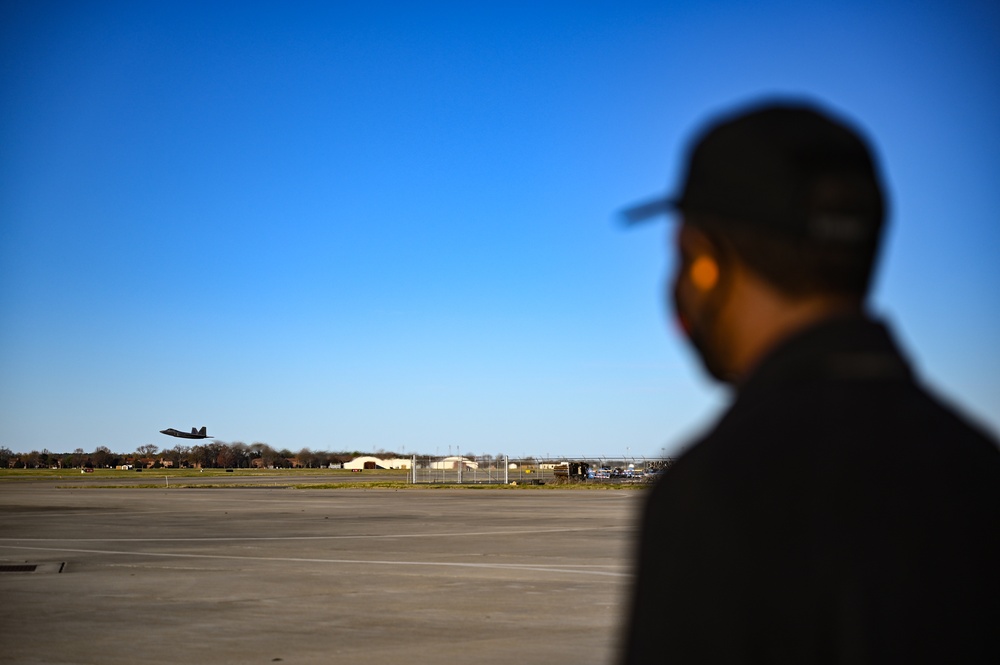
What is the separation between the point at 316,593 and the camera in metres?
11.0

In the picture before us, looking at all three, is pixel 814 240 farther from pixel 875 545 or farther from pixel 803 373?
pixel 875 545

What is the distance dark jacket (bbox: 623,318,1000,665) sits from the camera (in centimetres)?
112

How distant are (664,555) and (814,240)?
17.8 inches

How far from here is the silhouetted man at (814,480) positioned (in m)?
1.13

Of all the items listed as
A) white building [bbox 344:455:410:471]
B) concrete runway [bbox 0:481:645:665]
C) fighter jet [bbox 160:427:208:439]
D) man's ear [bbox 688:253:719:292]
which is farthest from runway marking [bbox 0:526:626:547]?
white building [bbox 344:455:410:471]

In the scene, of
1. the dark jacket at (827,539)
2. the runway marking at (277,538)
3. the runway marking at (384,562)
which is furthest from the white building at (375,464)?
the dark jacket at (827,539)

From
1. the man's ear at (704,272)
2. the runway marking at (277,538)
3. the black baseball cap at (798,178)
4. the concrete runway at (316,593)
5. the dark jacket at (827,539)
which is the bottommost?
the concrete runway at (316,593)

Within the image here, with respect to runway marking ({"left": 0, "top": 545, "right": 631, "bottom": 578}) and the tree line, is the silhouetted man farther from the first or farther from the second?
the tree line

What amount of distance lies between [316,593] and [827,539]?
34.6ft

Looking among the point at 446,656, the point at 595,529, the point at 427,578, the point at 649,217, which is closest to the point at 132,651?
the point at 446,656

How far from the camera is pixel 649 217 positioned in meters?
1.47

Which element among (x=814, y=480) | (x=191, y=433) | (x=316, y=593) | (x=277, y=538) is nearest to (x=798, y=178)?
(x=814, y=480)

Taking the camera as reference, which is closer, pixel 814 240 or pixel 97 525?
pixel 814 240

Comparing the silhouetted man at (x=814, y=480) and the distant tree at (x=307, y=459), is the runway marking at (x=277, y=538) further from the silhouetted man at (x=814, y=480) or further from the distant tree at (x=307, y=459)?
the distant tree at (x=307, y=459)
